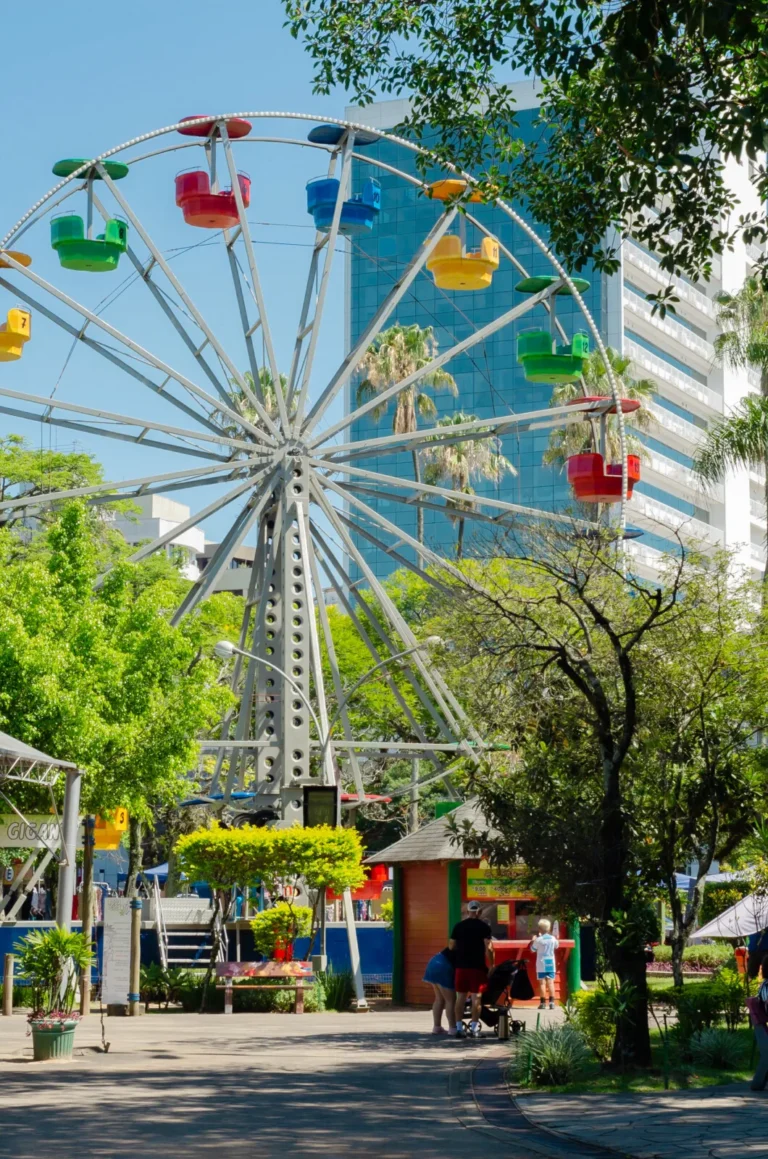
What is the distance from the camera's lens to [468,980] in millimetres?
19547

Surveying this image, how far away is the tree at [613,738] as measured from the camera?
15.2 metres

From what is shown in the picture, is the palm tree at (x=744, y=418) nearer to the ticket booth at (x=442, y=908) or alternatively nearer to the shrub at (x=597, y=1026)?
the ticket booth at (x=442, y=908)

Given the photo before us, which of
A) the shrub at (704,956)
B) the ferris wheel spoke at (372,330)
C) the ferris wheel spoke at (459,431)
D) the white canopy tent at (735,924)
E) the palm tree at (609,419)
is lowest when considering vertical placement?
the shrub at (704,956)

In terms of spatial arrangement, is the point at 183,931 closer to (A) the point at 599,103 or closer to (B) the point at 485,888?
(B) the point at 485,888

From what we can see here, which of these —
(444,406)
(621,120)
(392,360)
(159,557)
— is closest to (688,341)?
(444,406)

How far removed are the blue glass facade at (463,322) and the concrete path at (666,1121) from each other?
78.9 meters

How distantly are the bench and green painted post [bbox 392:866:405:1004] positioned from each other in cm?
293

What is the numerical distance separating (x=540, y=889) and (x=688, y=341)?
257 ft

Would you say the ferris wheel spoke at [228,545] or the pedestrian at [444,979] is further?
the ferris wheel spoke at [228,545]

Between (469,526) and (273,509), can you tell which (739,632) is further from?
(469,526)

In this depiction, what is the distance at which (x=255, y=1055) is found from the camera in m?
17.4

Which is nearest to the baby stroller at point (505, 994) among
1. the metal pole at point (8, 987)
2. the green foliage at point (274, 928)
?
the green foliage at point (274, 928)

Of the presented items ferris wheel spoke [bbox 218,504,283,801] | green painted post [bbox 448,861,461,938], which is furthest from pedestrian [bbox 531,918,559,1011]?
ferris wheel spoke [bbox 218,504,283,801]

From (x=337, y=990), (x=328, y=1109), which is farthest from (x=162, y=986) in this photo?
(x=328, y=1109)
